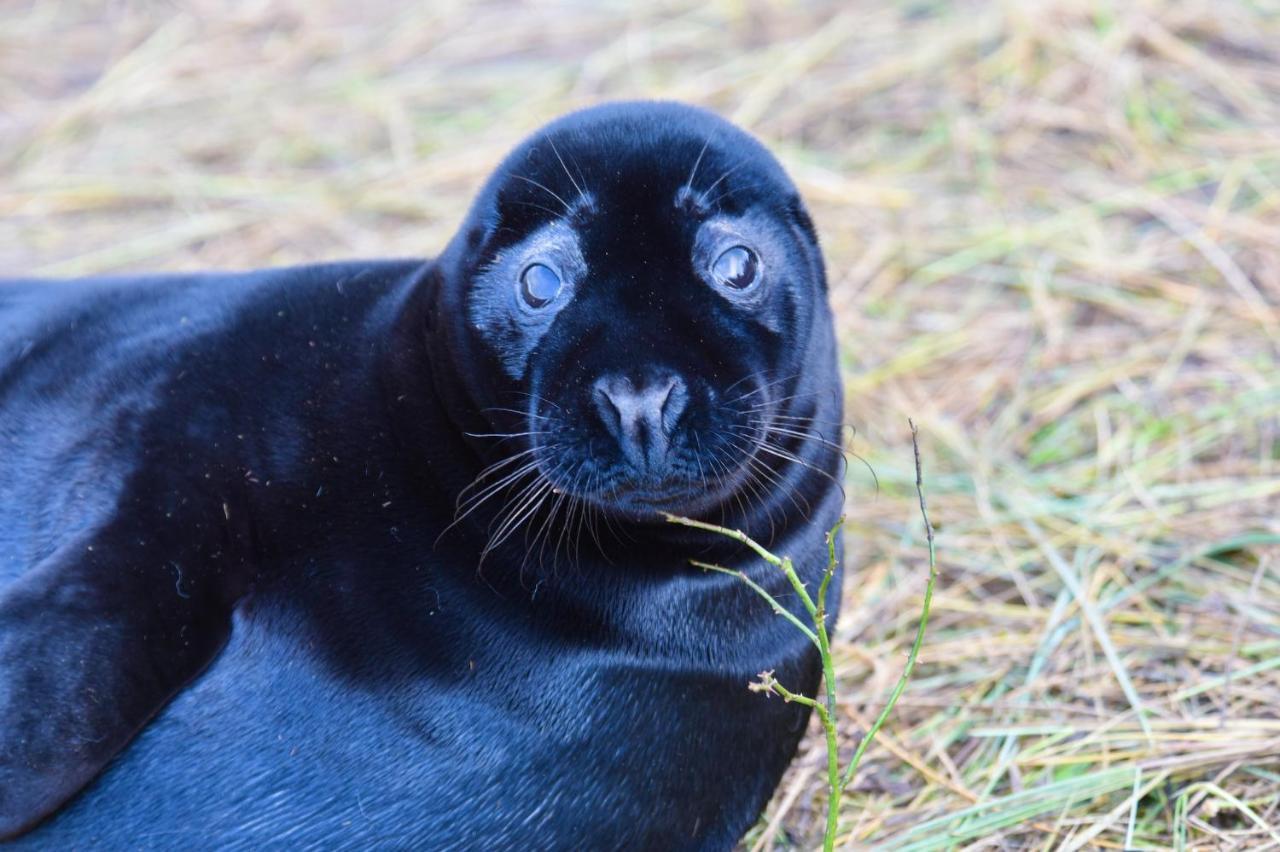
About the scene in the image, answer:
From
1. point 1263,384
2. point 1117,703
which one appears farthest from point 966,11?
point 1117,703

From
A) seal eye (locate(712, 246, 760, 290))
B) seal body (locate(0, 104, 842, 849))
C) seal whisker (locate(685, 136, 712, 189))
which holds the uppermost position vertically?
seal whisker (locate(685, 136, 712, 189))

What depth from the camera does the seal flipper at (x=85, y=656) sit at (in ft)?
7.59

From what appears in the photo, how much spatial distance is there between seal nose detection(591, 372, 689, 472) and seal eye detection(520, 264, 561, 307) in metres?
0.27

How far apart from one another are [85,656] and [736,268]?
3.98ft

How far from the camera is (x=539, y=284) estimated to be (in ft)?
7.95

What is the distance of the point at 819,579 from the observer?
8.96 feet

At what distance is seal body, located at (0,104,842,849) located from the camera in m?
2.34

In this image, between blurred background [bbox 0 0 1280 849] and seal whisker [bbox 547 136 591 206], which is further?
blurred background [bbox 0 0 1280 849]

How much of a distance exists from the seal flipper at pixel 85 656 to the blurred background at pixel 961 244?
45.9 inches

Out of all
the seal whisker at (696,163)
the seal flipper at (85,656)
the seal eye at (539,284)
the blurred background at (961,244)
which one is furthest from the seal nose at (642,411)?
the blurred background at (961,244)

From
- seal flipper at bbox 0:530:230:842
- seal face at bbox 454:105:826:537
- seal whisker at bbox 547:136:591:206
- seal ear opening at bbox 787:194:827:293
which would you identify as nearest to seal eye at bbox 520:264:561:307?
seal face at bbox 454:105:826:537

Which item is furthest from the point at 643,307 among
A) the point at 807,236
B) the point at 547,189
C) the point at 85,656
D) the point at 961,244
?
the point at 961,244

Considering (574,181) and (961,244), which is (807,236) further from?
(961,244)

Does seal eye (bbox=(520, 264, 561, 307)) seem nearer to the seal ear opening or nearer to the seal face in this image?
the seal face
